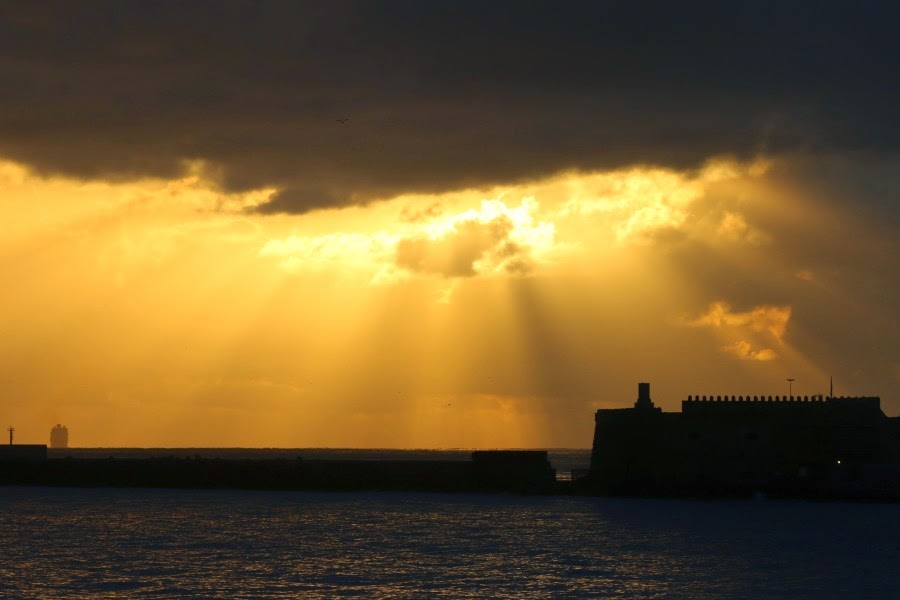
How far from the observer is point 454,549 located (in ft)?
218

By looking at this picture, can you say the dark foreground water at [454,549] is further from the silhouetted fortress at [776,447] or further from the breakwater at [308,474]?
the breakwater at [308,474]

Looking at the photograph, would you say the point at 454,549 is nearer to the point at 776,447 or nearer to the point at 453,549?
the point at 453,549

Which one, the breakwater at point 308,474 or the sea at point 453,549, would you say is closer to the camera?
the sea at point 453,549

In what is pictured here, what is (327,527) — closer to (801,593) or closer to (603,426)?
(603,426)

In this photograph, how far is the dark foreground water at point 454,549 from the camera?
175 ft

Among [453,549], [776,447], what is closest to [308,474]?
[776,447]

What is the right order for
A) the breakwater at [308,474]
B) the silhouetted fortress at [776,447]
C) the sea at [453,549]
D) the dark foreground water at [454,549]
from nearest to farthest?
the sea at [453,549]
the dark foreground water at [454,549]
the silhouetted fortress at [776,447]
the breakwater at [308,474]

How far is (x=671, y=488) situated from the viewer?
307 feet

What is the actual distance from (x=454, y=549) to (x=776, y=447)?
32.4 meters

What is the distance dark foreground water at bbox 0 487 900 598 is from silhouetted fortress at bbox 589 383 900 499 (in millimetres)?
1422

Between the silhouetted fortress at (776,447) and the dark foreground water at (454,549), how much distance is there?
1422 millimetres

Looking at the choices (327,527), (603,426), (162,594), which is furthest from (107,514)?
(162,594)

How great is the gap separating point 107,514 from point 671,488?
35.3 metres

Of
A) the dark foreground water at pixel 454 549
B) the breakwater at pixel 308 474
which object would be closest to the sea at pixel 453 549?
the dark foreground water at pixel 454 549
